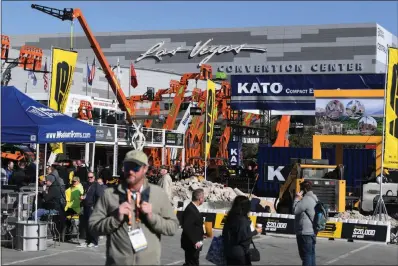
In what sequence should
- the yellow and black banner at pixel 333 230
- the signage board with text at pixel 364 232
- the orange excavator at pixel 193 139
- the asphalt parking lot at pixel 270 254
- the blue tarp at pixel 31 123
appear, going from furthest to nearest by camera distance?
the orange excavator at pixel 193 139
the yellow and black banner at pixel 333 230
the signage board with text at pixel 364 232
the blue tarp at pixel 31 123
the asphalt parking lot at pixel 270 254

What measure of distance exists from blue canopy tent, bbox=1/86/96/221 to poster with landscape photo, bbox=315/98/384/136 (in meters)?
12.5

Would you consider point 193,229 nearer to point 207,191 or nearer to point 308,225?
point 308,225

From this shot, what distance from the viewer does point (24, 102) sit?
45.2 feet

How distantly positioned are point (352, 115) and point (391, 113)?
7.12 meters

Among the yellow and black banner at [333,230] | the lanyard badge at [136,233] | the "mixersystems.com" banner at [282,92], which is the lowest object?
the yellow and black banner at [333,230]

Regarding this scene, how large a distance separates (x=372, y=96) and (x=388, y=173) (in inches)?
114

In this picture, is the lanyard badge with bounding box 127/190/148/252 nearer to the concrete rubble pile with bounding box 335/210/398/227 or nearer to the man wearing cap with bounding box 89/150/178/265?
the man wearing cap with bounding box 89/150/178/265

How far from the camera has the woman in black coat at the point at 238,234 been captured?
7.82 metres

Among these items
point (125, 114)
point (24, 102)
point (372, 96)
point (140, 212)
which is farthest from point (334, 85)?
point (140, 212)

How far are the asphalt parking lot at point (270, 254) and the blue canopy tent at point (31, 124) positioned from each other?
1.69 meters

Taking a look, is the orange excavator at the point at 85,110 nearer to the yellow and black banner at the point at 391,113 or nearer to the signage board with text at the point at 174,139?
the signage board with text at the point at 174,139

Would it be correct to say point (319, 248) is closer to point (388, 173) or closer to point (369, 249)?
point (369, 249)

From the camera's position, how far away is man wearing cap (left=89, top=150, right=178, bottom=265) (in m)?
4.79

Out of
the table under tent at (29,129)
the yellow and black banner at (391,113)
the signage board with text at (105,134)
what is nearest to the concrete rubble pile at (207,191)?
the signage board with text at (105,134)
